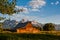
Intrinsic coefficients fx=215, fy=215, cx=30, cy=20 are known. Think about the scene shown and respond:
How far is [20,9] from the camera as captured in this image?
3512 centimetres

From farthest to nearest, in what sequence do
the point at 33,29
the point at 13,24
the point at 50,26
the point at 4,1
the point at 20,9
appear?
the point at 13,24
the point at 33,29
the point at 50,26
the point at 20,9
the point at 4,1

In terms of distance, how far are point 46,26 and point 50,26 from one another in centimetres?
213

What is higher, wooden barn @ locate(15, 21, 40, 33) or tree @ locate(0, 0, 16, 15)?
tree @ locate(0, 0, 16, 15)

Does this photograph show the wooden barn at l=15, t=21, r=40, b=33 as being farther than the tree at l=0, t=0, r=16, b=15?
Yes

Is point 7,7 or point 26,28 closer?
point 7,7

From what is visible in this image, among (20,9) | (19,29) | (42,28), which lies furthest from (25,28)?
(20,9)

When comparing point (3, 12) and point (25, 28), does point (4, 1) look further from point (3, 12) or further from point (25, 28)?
point (25, 28)

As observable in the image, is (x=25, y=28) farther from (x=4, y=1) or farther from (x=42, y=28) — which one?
(x=4, y=1)

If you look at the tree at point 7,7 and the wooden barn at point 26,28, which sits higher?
the tree at point 7,7

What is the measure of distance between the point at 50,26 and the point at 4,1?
196 ft

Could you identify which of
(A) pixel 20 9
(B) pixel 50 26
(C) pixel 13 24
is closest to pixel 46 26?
(B) pixel 50 26

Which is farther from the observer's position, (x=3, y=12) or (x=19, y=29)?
(x=19, y=29)

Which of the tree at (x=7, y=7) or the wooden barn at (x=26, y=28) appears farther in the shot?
the wooden barn at (x=26, y=28)

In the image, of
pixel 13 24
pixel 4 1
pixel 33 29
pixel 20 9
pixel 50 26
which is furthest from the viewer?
pixel 13 24
